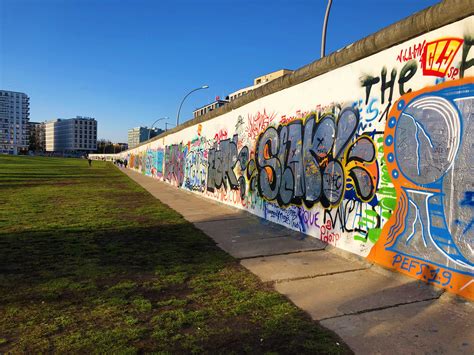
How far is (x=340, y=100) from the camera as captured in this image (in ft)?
19.5

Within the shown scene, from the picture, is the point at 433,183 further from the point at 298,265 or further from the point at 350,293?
the point at 298,265

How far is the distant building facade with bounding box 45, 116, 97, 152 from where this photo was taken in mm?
184500

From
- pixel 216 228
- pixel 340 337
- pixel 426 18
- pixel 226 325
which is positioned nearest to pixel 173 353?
pixel 226 325

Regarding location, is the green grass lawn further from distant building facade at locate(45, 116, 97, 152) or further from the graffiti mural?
distant building facade at locate(45, 116, 97, 152)

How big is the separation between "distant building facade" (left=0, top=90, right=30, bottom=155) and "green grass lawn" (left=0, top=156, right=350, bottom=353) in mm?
176808

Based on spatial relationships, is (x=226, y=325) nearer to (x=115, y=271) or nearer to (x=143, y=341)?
(x=143, y=341)

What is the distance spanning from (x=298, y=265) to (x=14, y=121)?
659ft

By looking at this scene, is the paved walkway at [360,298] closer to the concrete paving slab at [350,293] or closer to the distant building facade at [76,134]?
the concrete paving slab at [350,293]

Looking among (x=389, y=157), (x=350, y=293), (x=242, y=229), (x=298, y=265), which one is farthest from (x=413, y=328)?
(x=242, y=229)

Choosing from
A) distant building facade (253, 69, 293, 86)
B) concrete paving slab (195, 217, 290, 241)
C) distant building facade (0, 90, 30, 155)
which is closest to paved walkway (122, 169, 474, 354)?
concrete paving slab (195, 217, 290, 241)

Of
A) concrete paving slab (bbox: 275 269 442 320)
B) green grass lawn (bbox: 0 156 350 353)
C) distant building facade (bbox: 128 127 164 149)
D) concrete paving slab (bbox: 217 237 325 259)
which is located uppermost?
distant building facade (bbox: 128 127 164 149)

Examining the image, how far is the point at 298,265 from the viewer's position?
5.14m

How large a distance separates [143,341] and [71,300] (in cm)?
128

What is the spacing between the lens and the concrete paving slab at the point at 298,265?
4719 millimetres
